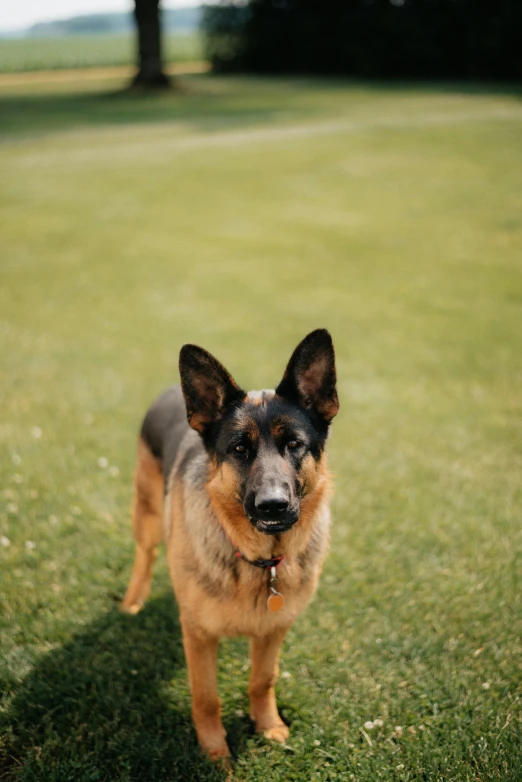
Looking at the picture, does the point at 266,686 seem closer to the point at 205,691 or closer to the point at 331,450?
the point at 205,691

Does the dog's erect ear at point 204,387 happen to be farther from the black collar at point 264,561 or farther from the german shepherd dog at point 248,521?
the black collar at point 264,561

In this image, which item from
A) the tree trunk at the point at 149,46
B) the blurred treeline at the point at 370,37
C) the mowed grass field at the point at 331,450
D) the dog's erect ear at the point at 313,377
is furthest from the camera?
the blurred treeline at the point at 370,37

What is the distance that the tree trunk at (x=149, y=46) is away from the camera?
29.9 meters

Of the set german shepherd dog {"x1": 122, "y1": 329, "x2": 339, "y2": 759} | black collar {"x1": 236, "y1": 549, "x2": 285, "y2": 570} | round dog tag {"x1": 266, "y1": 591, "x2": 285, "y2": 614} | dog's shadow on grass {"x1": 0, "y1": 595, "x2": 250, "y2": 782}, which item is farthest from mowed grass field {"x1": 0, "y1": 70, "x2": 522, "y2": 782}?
black collar {"x1": 236, "y1": 549, "x2": 285, "y2": 570}

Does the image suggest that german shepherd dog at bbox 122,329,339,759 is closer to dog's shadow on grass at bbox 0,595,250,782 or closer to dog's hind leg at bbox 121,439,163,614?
dog's shadow on grass at bbox 0,595,250,782

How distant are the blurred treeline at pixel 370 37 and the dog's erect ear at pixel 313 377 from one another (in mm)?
41362

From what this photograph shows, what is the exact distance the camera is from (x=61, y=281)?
387 inches

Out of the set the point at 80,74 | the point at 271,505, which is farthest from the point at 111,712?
the point at 80,74

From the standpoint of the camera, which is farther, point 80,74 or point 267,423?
point 80,74

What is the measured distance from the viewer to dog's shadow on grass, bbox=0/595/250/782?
2.95m

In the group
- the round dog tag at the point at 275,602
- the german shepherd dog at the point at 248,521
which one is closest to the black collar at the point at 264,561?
the german shepherd dog at the point at 248,521

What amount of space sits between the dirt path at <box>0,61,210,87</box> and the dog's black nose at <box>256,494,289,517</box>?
148 feet

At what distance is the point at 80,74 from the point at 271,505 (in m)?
55.1

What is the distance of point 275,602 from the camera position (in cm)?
287
